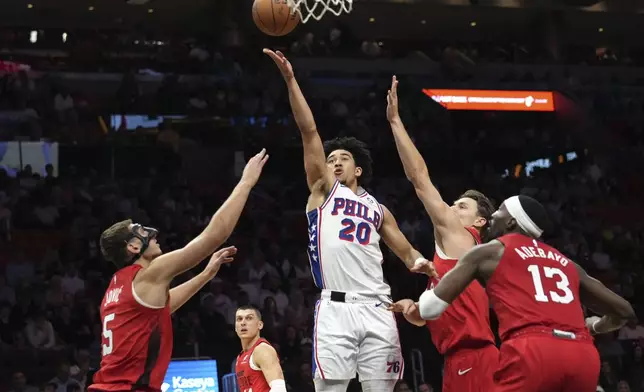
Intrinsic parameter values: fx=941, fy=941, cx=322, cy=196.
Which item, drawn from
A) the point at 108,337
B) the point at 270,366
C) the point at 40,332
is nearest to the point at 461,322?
the point at 270,366

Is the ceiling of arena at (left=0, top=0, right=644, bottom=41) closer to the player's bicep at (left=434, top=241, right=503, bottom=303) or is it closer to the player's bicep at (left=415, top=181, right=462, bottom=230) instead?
the player's bicep at (left=415, top=181, right=462, bottom=230)

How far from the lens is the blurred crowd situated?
12211mm

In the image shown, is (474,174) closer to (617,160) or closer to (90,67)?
(617,160)

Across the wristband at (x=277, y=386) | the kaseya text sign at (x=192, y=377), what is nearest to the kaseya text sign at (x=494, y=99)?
the kaseya text sign at (x=192, y=377)

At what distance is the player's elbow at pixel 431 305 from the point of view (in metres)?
4.68

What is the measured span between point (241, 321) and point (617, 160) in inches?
501

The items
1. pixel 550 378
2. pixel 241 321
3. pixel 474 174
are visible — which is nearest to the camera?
pixel 550 378

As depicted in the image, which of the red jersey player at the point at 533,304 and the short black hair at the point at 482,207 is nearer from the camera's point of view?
the red jersey player at the point at 533,304

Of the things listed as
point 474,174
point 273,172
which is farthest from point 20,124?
point 474,174

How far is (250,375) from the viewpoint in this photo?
291 inches

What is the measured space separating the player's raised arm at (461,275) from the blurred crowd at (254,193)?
6975 mm

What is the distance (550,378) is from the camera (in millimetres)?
4465

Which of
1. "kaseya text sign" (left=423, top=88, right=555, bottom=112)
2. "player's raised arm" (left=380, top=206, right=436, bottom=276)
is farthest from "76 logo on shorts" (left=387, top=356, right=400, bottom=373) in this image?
"kaseya text sign" (left=423, top=88, right=555, bottom=112)

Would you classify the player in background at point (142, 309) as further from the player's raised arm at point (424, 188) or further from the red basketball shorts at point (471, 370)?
the red basketball shorts at point (471, 370)
